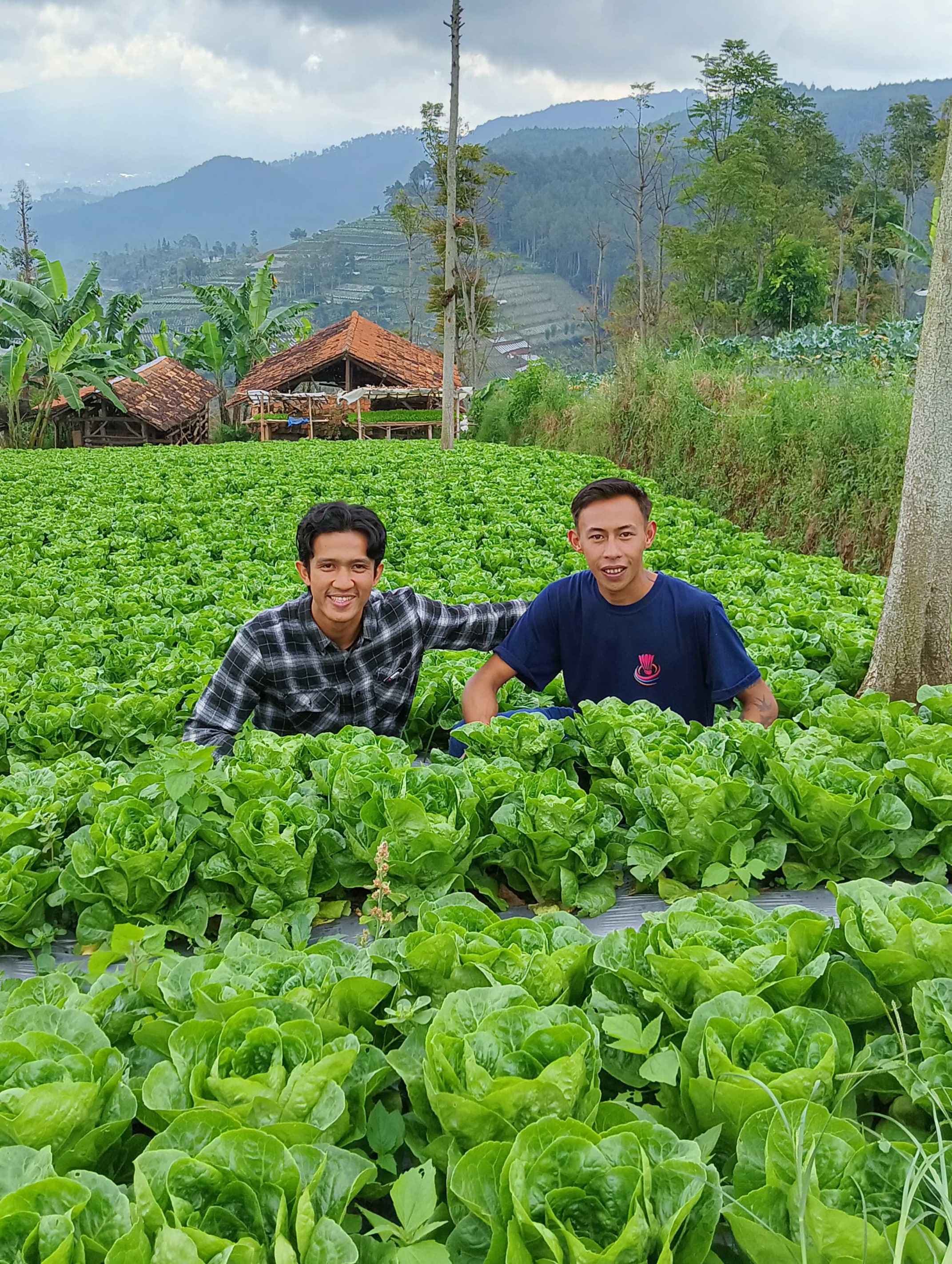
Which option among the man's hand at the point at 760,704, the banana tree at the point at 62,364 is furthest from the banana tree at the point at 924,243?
the banana tree at the point at 62,364

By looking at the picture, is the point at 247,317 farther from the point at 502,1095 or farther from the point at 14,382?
the point at 502,1095

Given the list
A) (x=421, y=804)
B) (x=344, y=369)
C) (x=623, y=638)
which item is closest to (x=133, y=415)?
(x=344, y=369)

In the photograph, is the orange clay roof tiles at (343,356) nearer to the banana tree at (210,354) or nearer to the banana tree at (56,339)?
the banana tree at (210,354)

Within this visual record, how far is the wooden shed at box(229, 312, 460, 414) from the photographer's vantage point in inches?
1438

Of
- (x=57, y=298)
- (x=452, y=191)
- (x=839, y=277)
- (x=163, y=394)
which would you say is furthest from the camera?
(x=839, y=277)

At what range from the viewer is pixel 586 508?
3.80 m

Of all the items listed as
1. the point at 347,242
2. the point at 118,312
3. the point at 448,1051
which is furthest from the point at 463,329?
the point at 347,242

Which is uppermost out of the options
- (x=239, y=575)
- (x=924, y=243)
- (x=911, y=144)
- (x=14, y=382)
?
(x=911, y=144)

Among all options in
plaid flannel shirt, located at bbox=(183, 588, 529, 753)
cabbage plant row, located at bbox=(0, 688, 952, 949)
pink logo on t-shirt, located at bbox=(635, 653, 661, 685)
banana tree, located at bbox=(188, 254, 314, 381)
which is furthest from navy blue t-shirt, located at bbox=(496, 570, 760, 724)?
banana tree, located at bbox=(188, 254, 314, 381)

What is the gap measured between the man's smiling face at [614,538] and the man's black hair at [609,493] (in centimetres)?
1

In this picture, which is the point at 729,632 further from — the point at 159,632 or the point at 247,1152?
the point at 159,632

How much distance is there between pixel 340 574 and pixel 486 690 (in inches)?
28.8

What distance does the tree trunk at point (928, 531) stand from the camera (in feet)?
13.7

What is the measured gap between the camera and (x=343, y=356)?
3675cm
